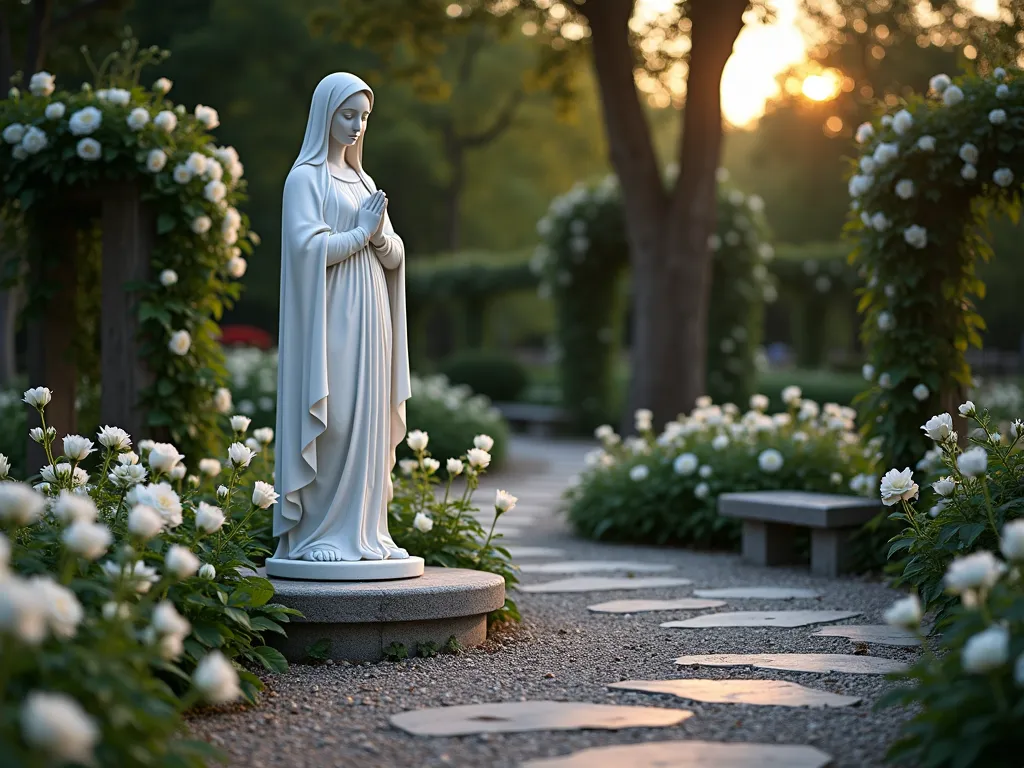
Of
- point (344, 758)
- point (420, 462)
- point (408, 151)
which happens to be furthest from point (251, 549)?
point (408, 151)

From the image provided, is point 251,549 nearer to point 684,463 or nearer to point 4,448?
point 684,463

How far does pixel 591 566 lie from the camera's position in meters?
6.57

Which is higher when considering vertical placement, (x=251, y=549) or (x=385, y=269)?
(x=385, y=269)

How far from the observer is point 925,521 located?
165 inches

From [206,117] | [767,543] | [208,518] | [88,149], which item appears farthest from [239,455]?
[767,543]

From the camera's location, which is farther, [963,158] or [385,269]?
[963,158]

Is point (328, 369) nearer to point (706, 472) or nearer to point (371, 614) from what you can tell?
point (371, 614)

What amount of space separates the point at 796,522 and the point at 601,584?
120 centimetres

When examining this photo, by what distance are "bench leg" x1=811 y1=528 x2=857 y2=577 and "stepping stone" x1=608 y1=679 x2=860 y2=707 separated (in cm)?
266

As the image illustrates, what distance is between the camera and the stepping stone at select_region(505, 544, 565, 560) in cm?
702

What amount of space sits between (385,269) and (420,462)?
3.30 ft

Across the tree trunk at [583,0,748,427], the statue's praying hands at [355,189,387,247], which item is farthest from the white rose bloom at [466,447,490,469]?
the tree trunk at [583,0,748,427]

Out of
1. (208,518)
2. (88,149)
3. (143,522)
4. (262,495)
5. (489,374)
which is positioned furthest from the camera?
(489,374)

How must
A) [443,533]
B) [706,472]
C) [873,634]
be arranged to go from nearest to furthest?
[873,634]
[443,533]
[706,472]
